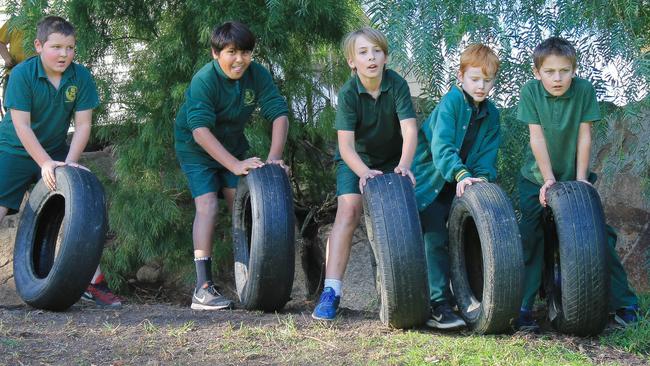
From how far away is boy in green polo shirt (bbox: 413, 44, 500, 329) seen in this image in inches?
197

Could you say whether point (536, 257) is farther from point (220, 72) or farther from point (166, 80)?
point (166, 80)

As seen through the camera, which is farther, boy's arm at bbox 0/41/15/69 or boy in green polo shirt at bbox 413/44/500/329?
boy's arm at bbox 0/41/15/69

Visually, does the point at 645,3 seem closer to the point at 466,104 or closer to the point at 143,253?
the point at 466,104

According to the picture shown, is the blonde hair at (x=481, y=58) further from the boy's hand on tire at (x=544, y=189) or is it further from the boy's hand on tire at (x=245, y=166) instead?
the boy's hand on tire at (x=245, y=166)

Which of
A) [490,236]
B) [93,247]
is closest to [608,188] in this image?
[490,236]

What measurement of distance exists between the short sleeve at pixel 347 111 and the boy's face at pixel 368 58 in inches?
5.6

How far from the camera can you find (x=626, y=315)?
5082mm

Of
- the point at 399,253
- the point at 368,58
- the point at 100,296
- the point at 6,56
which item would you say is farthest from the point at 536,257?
the point at 6,56

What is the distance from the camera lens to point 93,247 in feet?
17.0

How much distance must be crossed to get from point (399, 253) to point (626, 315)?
58.8 inches

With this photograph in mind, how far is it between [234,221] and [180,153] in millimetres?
611

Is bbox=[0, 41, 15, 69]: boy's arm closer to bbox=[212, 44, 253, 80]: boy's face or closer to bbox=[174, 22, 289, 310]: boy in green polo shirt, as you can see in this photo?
bbox=[174, 22, 289, 310]: boy in green polo shirt

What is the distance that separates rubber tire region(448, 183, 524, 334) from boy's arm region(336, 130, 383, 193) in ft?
1.68

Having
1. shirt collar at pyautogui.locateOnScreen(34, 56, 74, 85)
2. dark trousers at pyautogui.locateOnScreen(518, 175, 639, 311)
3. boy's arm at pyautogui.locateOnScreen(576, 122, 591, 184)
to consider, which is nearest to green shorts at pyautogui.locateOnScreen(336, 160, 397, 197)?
dark trousers at pyautogui.locateOnScreen(518, 175, 639, 311)
